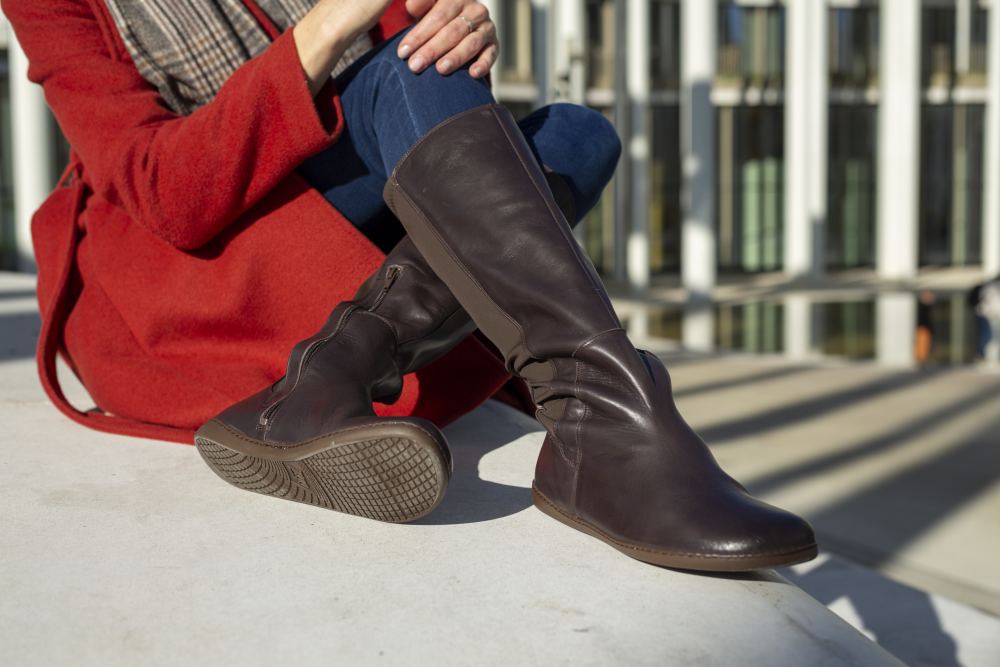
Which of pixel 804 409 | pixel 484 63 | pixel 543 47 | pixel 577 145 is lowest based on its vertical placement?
pixel 804 409

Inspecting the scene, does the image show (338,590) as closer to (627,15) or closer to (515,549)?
(515,549)

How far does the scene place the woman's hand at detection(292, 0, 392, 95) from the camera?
1.53 metres

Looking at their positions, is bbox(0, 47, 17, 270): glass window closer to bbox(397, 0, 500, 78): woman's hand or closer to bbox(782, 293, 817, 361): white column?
bbox(782, 293, 817, 361): white column

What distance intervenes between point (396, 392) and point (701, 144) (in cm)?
1699

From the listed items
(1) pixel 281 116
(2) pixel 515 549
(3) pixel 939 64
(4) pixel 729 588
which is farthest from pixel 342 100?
(3) pixel 939 64

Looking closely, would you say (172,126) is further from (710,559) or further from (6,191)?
(6,191)

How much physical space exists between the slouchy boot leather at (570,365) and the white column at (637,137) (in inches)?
746

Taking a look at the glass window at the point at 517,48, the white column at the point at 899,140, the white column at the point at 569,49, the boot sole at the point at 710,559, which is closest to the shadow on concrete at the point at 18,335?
the boot sole at the point at 710,559

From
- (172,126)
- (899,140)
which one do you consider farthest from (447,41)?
(899,140)

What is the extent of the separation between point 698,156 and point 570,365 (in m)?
17.0

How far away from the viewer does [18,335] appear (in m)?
3.41

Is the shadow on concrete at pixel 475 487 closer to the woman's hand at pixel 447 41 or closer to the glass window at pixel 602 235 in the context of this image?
the woman's hand at pixel 447 41

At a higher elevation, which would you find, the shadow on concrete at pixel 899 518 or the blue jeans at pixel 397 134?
the blue jeans at pixel 397 134

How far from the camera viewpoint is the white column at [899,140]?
21.7 m
